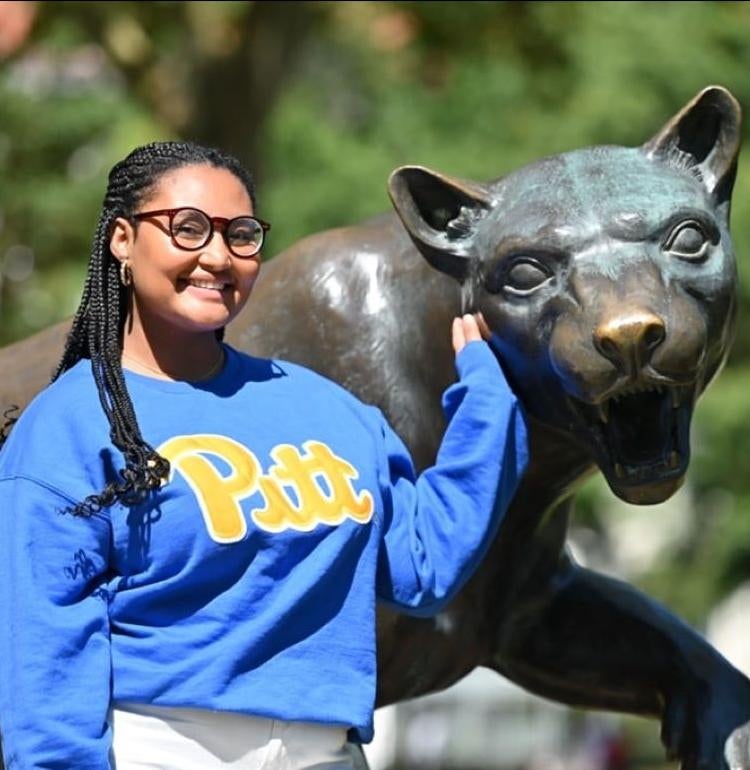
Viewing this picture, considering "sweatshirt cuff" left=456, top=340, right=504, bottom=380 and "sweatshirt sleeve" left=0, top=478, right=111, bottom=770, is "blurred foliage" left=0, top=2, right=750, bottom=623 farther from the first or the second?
"sweatshirt sleeve" left=0, top=478, right=111, bottom=770

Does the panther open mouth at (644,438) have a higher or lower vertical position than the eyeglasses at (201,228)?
lower

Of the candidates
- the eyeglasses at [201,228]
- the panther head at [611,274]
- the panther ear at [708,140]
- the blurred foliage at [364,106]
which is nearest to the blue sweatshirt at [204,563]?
the eyeglasses at [201,228]

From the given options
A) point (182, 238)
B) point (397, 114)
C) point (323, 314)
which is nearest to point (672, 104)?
point (397, 114)

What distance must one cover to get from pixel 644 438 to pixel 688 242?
13.8 inches

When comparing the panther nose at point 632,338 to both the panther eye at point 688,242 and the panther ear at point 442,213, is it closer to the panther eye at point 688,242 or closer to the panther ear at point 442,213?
the panther eye at point 688,242

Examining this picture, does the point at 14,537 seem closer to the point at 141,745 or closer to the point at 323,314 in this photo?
the point at 141,745

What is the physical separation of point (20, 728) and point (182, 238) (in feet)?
2.57

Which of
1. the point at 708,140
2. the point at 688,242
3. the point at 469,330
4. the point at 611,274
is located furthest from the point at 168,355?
the point at 708,140

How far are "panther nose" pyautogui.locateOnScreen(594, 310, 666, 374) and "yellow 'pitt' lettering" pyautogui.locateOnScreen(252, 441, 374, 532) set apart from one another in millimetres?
466

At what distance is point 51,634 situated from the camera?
2785 millimetres

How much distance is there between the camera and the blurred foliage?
1190 cm

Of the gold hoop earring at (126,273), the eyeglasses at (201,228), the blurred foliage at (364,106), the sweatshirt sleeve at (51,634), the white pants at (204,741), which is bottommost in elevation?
the white pants at (204,741)

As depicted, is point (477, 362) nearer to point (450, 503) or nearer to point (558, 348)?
point (558, 348)

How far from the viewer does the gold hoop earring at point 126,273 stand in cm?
311
